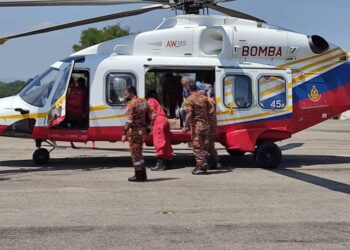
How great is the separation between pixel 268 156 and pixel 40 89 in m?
5.35

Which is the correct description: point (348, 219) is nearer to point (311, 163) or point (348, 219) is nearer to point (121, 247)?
point (121, 247)

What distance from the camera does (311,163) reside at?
13.7m

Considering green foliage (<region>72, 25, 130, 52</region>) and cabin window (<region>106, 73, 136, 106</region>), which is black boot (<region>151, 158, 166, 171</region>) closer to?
cabin window (<region>106, 73, 136, 106</region>)

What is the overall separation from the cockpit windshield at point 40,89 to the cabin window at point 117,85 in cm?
117

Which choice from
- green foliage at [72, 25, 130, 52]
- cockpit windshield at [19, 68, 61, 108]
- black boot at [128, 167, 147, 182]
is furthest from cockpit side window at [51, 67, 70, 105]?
green foliage at [72, 25, 130, 52]

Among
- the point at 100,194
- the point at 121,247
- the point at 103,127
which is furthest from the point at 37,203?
the point at 103,127

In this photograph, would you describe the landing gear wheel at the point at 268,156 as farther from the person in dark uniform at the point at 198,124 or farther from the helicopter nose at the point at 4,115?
the helicopter nose at the point at 4,115

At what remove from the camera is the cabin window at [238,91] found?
12219 mm

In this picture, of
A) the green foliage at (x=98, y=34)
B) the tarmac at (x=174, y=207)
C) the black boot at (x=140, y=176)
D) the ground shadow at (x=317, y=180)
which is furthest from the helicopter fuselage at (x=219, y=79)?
the green foliage at (x=98, y=34)

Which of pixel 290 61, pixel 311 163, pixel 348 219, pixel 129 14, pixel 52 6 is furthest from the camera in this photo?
pixel 311 163

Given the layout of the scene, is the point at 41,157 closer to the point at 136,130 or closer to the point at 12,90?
the point at 12,90

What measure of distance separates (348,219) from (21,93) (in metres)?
7.93

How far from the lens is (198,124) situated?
11.1 m

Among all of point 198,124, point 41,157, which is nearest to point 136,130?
point 198,124
